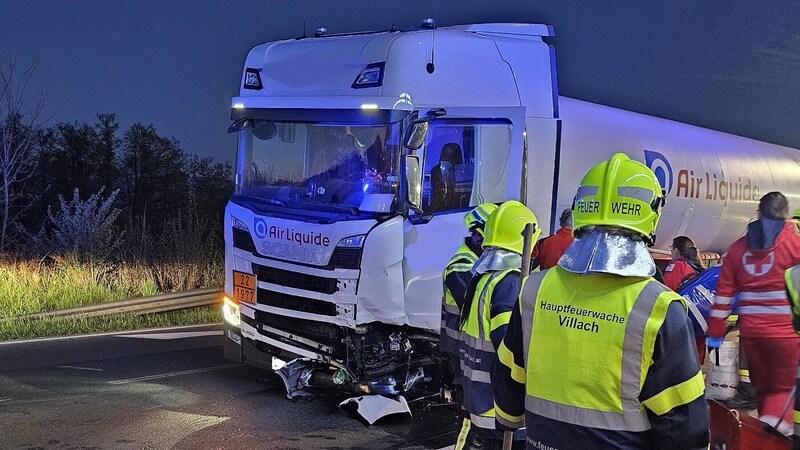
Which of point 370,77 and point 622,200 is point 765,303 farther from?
point 622,200

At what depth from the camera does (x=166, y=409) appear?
24.0 feet

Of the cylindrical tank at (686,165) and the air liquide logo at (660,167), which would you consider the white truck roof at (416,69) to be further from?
the air liquide logo at (660,167)

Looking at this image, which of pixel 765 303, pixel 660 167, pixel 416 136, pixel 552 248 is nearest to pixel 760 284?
pixel 765 303

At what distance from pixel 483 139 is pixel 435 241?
1000mm

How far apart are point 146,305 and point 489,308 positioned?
856 centimetres

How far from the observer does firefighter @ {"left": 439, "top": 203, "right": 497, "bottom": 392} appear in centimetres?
504

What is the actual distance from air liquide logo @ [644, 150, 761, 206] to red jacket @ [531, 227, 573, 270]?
296 centimetres

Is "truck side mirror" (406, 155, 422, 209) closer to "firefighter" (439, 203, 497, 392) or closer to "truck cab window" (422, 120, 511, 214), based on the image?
"truck cab window" (422, 120, 511, 214)

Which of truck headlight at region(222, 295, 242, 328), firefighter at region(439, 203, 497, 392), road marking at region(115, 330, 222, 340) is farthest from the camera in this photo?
road marking at region(115, 330, 222, 340)

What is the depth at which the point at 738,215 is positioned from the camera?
13.0 meters

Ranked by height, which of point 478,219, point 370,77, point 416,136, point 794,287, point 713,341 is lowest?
point 713,341

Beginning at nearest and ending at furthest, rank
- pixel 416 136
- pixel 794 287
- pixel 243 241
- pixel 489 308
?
pixel 489 308 → pixel 794 287 → pixel 416 136 → pixel 243 241

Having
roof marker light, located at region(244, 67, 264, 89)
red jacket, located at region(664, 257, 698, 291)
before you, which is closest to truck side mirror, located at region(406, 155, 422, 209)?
roof marker light, located at region(244, 67, 264, 89)

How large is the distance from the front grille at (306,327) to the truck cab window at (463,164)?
1.30m
